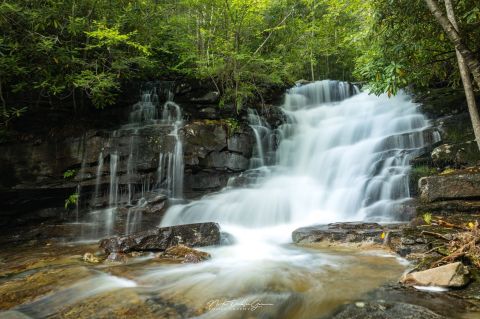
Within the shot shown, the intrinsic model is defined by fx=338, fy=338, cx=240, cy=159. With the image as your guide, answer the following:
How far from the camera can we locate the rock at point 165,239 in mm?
6508

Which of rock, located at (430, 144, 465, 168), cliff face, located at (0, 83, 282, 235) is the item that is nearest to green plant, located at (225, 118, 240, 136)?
cliff face, located at (0, 83, 282, 235)

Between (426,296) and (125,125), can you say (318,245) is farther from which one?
(125,125)

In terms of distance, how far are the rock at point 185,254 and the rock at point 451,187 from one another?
4001 millimetres

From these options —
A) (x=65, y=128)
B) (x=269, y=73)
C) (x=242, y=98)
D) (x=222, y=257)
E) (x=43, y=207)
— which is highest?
(x=269, y=73)

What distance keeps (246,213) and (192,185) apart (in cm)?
223

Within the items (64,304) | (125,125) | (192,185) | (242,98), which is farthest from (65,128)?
(64,304)

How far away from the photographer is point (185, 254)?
229 inches

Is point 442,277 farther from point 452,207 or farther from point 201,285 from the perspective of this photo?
point 201,285

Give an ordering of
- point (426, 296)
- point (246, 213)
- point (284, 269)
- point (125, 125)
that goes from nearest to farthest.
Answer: point (426, 296) → point (284, 269) → point (246, 213) → point (125, 125)

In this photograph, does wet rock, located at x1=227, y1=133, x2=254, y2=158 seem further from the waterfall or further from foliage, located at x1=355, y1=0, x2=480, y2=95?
foliage, located at x1=355, y1=0, x2=480, y2=95

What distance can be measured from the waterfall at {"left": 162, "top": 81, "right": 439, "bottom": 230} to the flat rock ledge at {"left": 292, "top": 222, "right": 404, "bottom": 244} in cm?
104

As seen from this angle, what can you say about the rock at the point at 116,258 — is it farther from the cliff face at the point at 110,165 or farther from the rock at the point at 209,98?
the rock at the point at 209,98

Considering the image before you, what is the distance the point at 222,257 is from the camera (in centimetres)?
598

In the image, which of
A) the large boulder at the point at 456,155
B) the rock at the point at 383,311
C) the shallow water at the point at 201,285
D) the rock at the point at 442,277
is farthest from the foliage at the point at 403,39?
the rock at the point at 383,311
